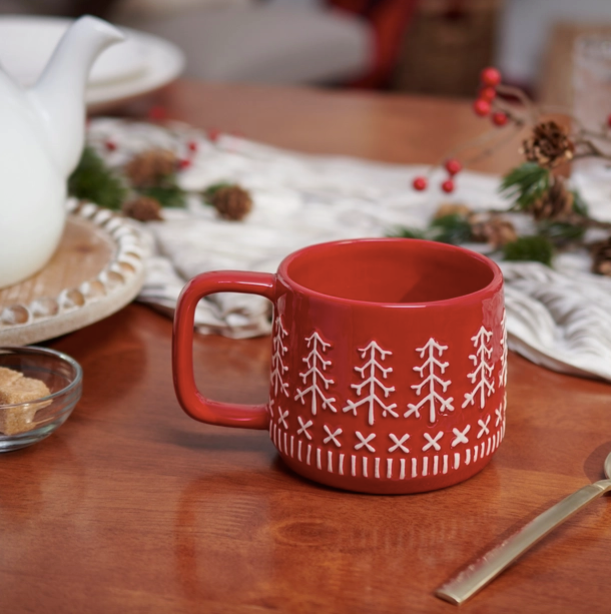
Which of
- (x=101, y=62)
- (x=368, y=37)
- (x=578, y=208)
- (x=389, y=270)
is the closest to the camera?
(x=389, y=270)

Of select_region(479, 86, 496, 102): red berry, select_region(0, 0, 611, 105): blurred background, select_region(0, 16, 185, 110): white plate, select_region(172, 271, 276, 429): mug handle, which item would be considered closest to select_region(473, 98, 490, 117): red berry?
select_region(479, 86, 496, 102): red berry

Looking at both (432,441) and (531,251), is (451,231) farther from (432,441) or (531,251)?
(432,441)

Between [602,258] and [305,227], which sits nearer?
[602,258]

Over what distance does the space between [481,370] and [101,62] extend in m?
0.79

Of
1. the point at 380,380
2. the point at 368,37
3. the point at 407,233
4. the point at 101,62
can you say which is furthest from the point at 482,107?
the point at 368,37

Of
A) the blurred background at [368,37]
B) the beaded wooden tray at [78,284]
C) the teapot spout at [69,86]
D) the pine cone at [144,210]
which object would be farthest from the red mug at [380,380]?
the blurred background at [368,37]

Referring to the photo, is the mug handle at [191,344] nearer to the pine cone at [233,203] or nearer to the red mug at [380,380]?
the red mug at [380,380]

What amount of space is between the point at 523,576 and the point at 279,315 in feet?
0.52

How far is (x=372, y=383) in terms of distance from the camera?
1.25 feet

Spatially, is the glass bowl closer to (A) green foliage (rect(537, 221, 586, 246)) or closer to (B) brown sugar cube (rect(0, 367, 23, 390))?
(B) brown sugar cube (rect(0, 367, 23, 390))

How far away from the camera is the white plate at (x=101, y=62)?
980 millimetres

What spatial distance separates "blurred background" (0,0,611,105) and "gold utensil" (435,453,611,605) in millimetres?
1925

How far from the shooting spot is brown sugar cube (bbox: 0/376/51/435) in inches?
16.9

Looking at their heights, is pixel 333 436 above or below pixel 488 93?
below
